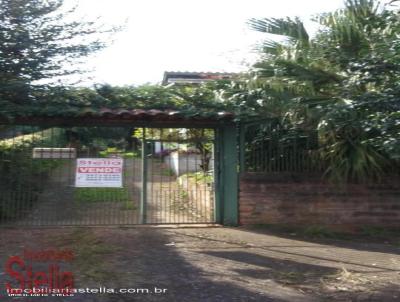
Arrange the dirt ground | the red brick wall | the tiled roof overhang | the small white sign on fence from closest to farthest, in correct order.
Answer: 1. the dirt ground
2. the tiled roof overhang
3. the small white sign on fence
4. the red brick wall

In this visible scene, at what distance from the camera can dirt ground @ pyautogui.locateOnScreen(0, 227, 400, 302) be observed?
631 cm

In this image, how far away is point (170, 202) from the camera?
1138 centimetres

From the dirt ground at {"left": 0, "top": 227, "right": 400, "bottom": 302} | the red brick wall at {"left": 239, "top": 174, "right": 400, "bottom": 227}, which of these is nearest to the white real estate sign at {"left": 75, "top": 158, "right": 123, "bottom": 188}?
the dirt ground at {"left": 0, "top": 227, "right": 400, "bottom": 302}

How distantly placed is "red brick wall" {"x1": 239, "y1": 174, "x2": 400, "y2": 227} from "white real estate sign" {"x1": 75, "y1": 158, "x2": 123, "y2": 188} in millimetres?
2391

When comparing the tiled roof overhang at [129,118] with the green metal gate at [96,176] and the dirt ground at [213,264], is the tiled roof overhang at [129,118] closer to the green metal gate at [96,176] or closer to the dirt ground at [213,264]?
the green metal gate at [96,176]

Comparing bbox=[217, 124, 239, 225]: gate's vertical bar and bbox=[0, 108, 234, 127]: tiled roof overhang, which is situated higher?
bbox=[0, 108, 234, 127]: tiled roof overhang

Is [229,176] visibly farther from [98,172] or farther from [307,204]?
[98,172]

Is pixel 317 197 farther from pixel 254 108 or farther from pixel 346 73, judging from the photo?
pixel 346 73

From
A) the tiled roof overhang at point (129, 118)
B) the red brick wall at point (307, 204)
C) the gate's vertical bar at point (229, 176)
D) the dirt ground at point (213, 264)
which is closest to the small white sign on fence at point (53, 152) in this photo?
the tiled roof overhang at point (129, 118)

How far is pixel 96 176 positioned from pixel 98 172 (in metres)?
0.08

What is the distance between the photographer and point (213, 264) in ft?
25.1

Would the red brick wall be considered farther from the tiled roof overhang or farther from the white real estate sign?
the white real estate sign

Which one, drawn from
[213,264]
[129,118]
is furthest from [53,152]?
[213,264]

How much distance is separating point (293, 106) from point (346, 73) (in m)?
1.48
